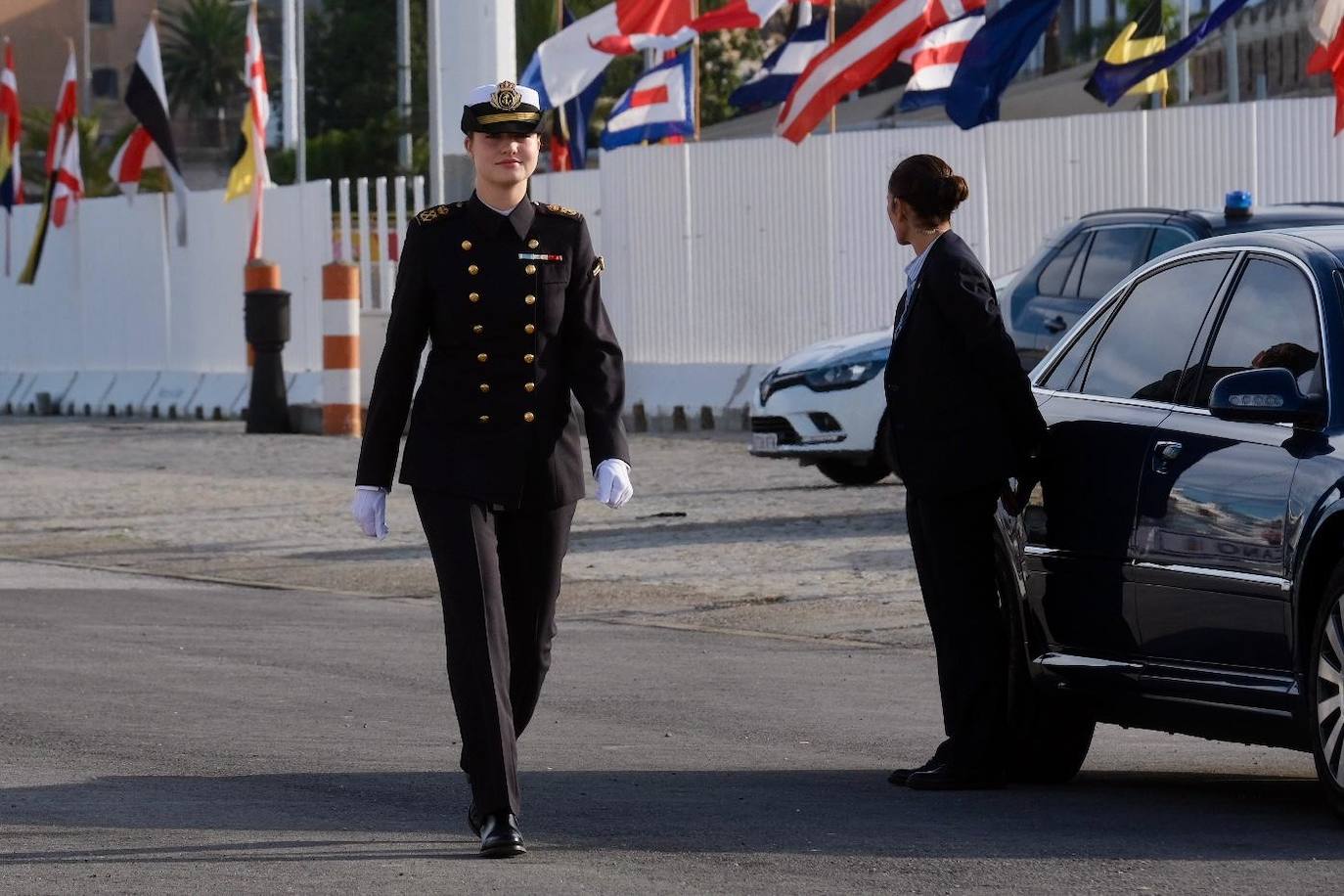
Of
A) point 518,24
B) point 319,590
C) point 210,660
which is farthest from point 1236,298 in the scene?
point 518,24

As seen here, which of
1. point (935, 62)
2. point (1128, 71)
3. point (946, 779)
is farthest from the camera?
point (935, 62)

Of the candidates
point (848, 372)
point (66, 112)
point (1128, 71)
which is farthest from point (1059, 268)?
point (66, 112)

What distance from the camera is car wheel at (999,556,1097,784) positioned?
799 cm

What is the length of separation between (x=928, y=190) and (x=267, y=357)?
19.9 meters

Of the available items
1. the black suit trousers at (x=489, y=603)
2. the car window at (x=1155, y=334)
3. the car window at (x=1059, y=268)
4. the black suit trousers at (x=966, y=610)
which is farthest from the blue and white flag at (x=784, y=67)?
A: the black suit trousers at (x=489, y=603)

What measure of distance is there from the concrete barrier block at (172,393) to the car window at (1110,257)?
17.4 m

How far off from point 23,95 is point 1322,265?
94744 mm

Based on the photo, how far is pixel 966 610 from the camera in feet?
25.9

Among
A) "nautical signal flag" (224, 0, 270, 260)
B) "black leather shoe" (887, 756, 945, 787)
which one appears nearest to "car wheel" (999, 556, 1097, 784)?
"black leather shoe" (887, 756, 945, 787)

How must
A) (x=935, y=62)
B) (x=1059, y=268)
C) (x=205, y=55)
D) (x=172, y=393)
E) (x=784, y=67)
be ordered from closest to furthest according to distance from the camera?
(x=1059, y=268) → (x=935, y=62) → (x=784, y=67) → (x=172, y=393) → (x=205, y=55)

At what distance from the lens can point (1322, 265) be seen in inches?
284

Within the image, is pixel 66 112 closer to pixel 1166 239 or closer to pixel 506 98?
pixel 1166 239

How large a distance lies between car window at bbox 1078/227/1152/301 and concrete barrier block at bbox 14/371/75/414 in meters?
21.2

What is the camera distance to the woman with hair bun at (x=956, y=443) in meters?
7.75
